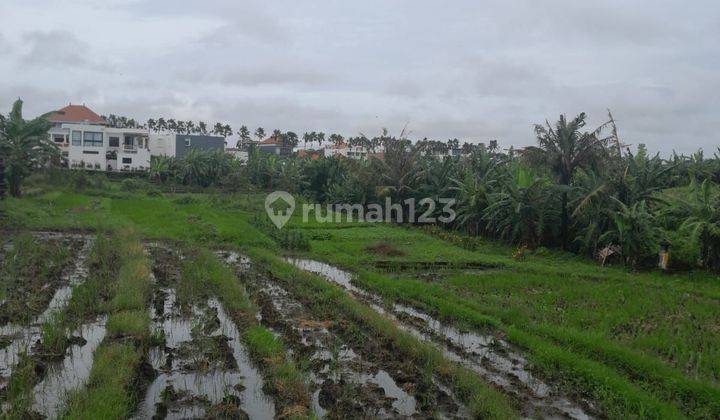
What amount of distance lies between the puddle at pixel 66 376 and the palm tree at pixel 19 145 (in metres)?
21.1

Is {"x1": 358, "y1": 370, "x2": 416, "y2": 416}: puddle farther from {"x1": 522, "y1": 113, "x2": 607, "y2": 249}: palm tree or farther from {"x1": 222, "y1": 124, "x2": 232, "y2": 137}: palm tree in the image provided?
{"x1": 222, "y1": 124, "x2": 232, "y2": 137}: palm tree

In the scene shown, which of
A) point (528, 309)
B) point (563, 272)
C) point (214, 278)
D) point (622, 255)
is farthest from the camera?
point (622, 255)

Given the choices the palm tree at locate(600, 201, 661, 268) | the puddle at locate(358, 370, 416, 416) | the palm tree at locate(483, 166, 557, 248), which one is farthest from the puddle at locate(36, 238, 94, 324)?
the palm tree at locate(600, 201, 661, 268)

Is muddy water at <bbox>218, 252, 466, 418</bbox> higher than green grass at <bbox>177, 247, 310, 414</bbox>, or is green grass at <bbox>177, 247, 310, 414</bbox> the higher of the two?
green grass at <bbox>177, 247, 310, 414</bbox>

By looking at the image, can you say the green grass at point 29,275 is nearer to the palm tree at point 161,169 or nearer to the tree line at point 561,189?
the tree line at point 561,189

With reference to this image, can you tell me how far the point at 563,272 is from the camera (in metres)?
14.0

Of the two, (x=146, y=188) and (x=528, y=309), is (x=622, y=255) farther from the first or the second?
(x=146, y=188)

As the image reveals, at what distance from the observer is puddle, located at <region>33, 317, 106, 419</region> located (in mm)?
5732

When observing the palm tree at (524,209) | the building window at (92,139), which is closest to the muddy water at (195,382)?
the palm tree at (524,209)

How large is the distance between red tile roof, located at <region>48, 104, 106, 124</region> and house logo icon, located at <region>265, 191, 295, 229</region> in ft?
127

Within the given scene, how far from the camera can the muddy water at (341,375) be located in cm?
596

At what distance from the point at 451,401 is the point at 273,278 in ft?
23.4

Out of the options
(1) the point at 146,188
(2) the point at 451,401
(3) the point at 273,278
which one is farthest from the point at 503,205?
(1) the point at 146,188

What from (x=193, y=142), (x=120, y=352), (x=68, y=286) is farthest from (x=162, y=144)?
(x=120, y=352)
